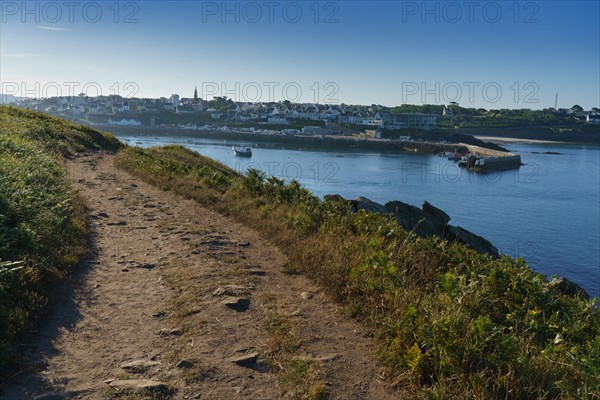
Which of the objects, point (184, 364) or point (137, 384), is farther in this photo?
point (184, 364)

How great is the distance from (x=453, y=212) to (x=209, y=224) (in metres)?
27.5

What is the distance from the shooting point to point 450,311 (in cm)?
446

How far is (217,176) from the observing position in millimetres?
15125

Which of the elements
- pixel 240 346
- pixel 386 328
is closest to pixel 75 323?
pixel 240 346

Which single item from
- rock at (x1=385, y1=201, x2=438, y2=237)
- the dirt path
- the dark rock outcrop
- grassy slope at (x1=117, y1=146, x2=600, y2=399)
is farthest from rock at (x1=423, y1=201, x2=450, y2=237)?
the dirt path

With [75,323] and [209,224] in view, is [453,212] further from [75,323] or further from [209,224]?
[75,323]

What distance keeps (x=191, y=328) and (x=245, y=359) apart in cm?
87

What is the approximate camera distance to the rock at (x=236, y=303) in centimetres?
553

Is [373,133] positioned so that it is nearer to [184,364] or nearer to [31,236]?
[31,236]

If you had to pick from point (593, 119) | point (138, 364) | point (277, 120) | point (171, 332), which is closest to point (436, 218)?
point (171, 332)

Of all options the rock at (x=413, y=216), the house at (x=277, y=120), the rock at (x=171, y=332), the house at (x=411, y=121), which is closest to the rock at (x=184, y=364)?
the rock at (x=171, y=332)

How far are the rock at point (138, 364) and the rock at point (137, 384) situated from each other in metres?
0.24

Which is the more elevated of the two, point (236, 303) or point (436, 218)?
point (236, 303)

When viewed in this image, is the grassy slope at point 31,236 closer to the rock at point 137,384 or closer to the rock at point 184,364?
the rock at point 137,384
